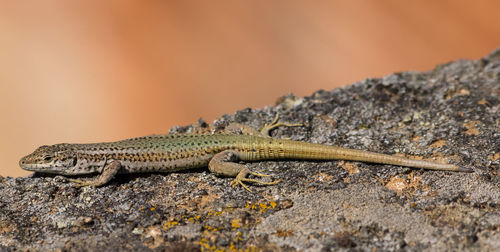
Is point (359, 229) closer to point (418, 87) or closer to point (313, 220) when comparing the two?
point (313, 220)

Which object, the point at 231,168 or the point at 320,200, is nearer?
the point at 320,200

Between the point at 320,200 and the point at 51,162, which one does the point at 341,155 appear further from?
the point at 51,162

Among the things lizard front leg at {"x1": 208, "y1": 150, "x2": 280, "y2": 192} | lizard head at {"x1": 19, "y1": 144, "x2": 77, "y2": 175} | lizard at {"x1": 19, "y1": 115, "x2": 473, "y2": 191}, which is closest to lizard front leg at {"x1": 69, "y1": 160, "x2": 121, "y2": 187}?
lizard at {"x1": 19, "y1": 115, "x2": 473, "y2": 191}

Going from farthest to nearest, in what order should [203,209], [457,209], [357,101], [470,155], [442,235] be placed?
[357,101] → [470,155] → [203,209] → [457,209] → [442,235]

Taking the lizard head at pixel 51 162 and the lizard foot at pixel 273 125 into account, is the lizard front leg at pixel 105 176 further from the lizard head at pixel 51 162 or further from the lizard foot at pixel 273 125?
the lizard foot at pixel 273 125

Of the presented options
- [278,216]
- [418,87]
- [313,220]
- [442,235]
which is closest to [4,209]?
[278,216]

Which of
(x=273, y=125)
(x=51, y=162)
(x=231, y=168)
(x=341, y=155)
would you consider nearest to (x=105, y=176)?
(x=51, y=162)

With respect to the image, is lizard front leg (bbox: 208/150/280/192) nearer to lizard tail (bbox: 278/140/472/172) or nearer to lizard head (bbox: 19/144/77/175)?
lizard tail (bbox: 278/140/472/172)
